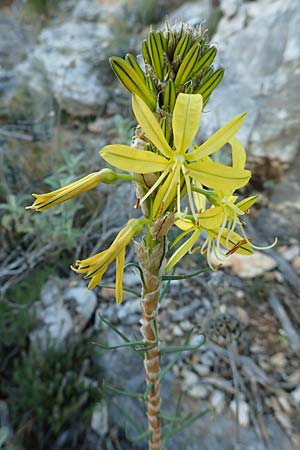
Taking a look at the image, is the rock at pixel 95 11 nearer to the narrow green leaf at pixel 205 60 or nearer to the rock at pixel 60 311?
the rock at pixel 60 311

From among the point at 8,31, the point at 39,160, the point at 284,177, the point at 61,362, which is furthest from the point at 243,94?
the point at 8,31

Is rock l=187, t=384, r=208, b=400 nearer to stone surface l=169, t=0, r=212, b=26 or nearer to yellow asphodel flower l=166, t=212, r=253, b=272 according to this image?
yellow asphodel flower l=166, t=212, r=253, b=272

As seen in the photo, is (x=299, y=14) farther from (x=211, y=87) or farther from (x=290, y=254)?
(x=211, y=87)

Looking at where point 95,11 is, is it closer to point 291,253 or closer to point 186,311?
point 291,253

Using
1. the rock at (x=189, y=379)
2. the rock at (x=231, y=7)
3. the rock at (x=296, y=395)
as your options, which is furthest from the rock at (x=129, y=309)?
the rock at (x=231, y=7)

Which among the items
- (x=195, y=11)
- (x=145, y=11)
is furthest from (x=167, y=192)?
(x=145, y=11)

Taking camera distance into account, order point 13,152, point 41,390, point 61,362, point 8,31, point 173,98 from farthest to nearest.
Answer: point 8,31 → point 13,152 → point 61,362 → point 41,390 → point 173,98
